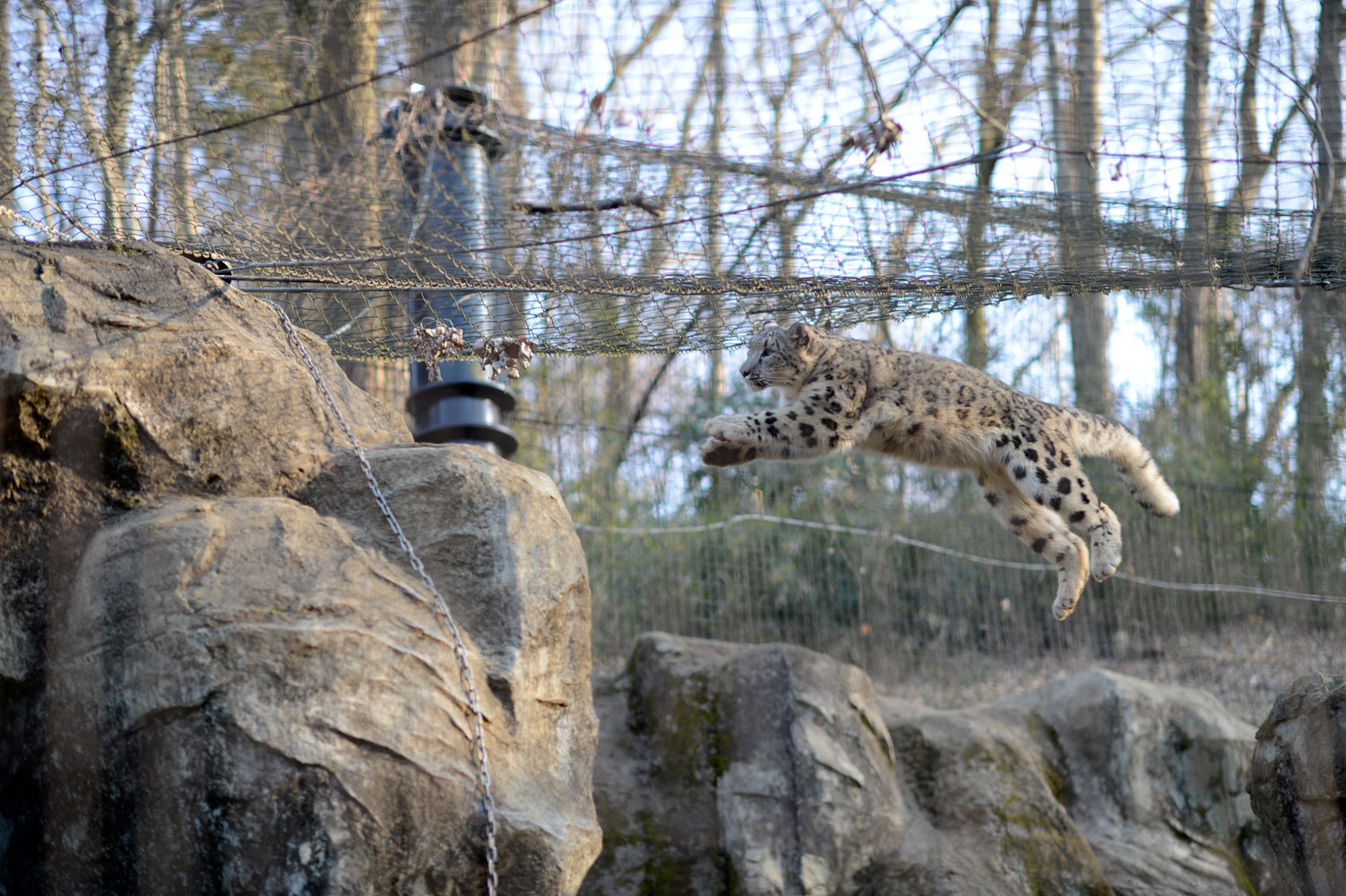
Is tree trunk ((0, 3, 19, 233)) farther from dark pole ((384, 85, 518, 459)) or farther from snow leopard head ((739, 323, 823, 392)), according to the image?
snow leopard head ((739, 323, 823, 392))

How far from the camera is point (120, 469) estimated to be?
3561mm

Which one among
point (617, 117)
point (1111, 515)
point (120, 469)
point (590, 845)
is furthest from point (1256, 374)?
point (120, 469)

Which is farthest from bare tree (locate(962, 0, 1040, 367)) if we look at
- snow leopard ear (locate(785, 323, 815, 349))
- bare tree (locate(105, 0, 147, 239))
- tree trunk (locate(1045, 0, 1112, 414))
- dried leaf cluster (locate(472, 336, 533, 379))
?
bare tree (locate(105, 0, 147, 239))

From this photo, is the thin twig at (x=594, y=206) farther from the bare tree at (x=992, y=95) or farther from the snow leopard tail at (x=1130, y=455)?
the snow leopard tail at (x=1130, y=455)

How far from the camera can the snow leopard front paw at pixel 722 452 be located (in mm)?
4977

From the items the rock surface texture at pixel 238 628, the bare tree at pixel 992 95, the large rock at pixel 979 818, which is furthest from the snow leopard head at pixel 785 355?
the large rock at pixel 979 818

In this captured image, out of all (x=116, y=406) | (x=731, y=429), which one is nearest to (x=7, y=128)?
(x=116, y=406)

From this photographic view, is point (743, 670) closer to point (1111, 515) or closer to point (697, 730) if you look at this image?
point (697, 730)

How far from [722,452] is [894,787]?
2.23 m

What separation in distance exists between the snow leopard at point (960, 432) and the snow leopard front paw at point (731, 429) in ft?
0.05

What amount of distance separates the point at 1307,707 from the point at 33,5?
567 centimetres

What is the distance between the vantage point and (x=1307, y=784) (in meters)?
4.48

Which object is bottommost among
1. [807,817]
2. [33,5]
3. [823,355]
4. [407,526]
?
[807,817]

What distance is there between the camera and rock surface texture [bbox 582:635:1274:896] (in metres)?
5.58
